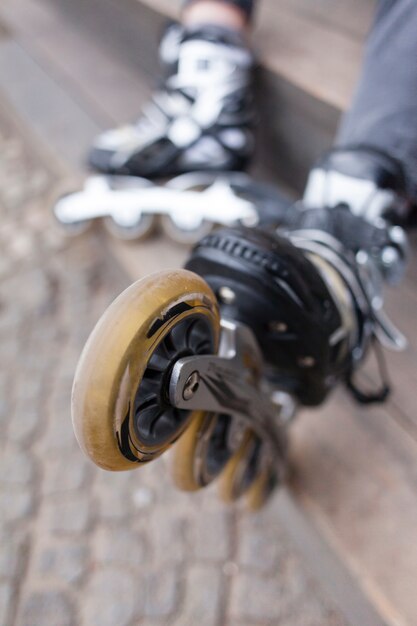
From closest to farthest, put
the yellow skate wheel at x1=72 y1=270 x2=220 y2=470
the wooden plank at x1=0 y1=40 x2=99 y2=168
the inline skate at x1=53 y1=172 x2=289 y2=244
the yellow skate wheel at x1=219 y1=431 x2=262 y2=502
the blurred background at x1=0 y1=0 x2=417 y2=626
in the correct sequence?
the yellow skate wheel at x1=72 y1=270 x2=220 y2=470
the yellow skate wheel at x1=219 y1=431 x2=262 y2=502
the blurred background at x1=0 y1=0 x2=417 y2=626
the inline skate at x1=53 y1=172 x2=289 y2=244
the wooden plank at x1=0 y1=40 x2=99 y2=168

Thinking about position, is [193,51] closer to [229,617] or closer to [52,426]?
[52,426]

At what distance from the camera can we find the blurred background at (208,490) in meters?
0.67

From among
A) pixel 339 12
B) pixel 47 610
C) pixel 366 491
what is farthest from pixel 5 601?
pixel 339 12

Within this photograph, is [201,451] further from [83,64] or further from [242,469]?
[83,64]

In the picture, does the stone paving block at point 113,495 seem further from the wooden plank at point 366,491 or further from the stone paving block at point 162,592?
the wooden plank at point 366,491

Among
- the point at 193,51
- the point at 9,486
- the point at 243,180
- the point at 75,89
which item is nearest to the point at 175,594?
the point at 9,486

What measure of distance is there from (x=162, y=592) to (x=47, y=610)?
0.15m

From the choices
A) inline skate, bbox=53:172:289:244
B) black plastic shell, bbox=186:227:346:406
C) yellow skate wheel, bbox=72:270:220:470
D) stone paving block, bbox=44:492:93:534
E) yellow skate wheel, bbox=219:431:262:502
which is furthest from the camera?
inline skate, bbox=53:172:289:244

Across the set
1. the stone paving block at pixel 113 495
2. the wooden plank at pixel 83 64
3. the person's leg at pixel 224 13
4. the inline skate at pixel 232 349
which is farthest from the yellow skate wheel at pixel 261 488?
the wooden plank at pixel 83 64

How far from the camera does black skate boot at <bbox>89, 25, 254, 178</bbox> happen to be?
868mm

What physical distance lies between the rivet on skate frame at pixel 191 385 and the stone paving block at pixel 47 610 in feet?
1.73

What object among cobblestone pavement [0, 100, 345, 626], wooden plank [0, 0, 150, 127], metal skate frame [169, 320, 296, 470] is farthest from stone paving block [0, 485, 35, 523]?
wooden plank [0, 0, 150, 127]

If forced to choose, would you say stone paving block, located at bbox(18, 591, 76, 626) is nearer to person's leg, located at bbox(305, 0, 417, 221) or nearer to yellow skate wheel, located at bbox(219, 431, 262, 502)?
yellow skate wheel, located at bbox(219, 431, 262, 502)

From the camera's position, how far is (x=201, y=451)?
42 centimetres
